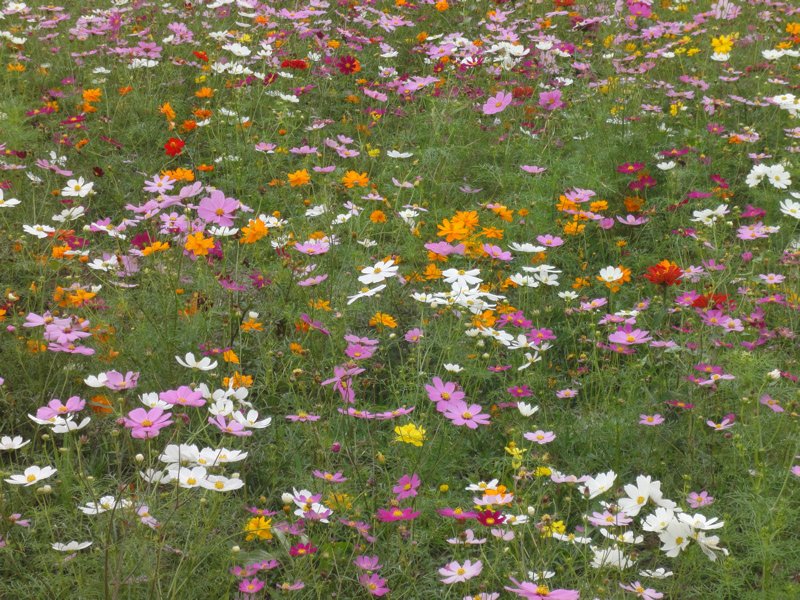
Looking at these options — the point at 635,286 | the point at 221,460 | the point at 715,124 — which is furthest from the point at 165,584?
the point at 715,124

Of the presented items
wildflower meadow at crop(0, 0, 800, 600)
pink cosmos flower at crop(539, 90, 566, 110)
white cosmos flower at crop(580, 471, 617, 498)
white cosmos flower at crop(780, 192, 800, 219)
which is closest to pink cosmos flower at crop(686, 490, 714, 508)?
wildflower meadow at crop(0, 0, 800, 600)

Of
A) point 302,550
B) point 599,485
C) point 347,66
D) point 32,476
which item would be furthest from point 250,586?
point 347,66

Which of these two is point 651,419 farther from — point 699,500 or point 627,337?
point 699,500

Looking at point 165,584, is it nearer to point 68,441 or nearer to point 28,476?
point 28,476

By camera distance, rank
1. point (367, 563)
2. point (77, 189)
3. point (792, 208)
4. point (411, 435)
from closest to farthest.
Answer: point (367, 563), point (411, 435), point (77, 189), point (792, 208)

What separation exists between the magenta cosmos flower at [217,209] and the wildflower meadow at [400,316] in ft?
0.04

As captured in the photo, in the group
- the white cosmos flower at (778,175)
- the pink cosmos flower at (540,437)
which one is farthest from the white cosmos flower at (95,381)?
the white cosmos flower at (778,175)

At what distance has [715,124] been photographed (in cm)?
343

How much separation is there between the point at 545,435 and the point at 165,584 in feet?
2.68

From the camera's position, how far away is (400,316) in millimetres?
2521

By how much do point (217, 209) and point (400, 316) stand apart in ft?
2.07

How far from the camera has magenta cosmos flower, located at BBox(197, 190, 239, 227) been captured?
2.15 meters

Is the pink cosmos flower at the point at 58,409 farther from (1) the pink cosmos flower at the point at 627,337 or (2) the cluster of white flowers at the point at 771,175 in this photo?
(2) the cluster of white flowers at the point at 771,175

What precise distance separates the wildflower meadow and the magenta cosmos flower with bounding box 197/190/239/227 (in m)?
0.01
